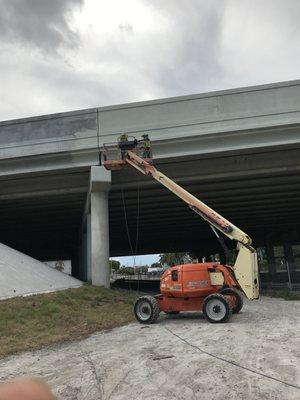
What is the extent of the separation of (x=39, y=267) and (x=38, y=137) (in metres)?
7.17

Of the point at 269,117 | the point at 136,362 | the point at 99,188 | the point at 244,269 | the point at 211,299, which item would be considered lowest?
the point at 136,362

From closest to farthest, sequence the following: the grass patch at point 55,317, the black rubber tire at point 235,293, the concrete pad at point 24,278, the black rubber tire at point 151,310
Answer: the grass patch at point 55,317, the black rubber tire at point 151,310, the black rubber tire at point 235,293, the concrete pad at point 24,278

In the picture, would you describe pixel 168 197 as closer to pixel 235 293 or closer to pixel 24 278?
pixel 24 278

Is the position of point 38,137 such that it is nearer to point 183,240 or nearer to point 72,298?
point 72,298

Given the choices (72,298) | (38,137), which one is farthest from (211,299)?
(38,137)

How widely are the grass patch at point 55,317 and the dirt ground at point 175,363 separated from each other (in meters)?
0.82

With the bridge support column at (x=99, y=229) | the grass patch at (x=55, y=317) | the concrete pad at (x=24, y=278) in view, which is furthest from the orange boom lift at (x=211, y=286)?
the bridge support column at (x=99, y=229)

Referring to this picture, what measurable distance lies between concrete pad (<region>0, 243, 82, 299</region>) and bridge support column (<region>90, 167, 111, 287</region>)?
1453mm

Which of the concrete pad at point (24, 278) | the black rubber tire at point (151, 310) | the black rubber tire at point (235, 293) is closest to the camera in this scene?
the black rubber tire at point (151, 310)

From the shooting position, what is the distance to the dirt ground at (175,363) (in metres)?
6.50

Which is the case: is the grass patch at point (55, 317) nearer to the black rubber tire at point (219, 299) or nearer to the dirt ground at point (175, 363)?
the dirt ground at point (175, 363)

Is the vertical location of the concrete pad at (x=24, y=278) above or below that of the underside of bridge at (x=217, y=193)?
below

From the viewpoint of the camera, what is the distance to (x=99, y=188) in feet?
78.9

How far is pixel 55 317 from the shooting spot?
1389 cm
